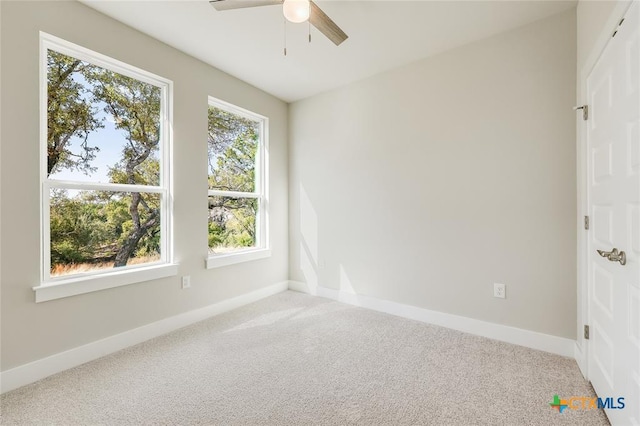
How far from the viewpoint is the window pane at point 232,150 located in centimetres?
325

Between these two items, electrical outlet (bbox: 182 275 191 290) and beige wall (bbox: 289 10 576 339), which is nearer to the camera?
beige wall (bbox: 289 10 576 339)

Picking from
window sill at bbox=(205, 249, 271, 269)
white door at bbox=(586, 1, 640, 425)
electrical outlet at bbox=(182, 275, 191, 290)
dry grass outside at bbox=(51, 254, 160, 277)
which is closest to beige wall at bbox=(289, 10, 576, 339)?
white door at bbox=(586, 1, 640, 425)

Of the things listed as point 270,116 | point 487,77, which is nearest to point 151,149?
point 270,116

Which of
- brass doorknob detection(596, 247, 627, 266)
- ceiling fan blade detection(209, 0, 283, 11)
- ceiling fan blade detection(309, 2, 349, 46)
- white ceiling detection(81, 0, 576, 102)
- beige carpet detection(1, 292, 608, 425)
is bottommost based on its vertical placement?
beige carpet detection(1, 292, 608, 425)

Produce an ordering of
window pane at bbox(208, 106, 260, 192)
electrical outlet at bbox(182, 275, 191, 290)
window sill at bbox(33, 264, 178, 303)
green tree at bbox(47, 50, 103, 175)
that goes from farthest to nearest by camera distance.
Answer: window pane at bbox(208, 106, 260, 192) < electrical outlet at bbox(182, 275, 191, 290) < green tree at bbox(47, 50, 103, 175) < window sill at bbox(33, 264, 178, 303)

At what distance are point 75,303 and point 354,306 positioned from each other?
8.37 feet

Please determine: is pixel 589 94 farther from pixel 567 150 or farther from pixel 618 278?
pixel 618 278

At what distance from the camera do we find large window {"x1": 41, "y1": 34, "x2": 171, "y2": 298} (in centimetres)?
211

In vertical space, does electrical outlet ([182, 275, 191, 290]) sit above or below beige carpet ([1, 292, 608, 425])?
above

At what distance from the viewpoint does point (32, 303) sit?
1945mm

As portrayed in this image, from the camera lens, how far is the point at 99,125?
2.36m

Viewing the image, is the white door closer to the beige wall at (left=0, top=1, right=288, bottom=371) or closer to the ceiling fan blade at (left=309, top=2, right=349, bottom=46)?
the ceiling fan blade at (left=309, top=2, right=349, bottom=46)

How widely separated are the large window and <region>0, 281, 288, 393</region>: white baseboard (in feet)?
1.74

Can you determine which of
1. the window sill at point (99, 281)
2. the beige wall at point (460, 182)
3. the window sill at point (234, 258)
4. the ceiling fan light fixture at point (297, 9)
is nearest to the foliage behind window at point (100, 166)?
the window sill at point (99, 281)
